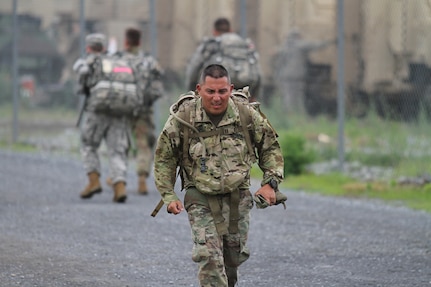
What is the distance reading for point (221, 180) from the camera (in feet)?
23.9

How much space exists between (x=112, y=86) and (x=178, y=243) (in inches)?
128

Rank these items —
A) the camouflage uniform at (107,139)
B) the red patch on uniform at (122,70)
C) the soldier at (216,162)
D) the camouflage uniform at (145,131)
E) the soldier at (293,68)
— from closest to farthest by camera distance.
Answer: the soldier at (216,162) → the red patch on uniform at (122,70) → the camouflage uniform at (107,139) → the camouflage uniform at (145,131) → the soldier at (293,68)

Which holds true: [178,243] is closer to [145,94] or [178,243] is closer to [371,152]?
[145,94]

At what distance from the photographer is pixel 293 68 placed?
62.1 ft

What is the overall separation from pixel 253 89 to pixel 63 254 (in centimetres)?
591

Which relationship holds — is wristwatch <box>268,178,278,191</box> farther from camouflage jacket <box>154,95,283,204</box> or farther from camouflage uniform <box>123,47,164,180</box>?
camouflage uniform <box>123,47,164,180</box>

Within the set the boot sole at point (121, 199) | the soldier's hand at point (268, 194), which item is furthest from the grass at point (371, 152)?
the soldier's hand at point (268, 194)

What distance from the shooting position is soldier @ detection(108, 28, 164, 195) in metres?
14.2

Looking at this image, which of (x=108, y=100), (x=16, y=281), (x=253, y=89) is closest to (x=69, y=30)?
(x=253, y=89)

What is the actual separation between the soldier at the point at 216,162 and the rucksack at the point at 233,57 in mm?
7645

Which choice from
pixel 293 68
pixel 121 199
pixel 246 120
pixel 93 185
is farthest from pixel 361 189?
pixel 246 120

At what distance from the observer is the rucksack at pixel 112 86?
1352 centimetres

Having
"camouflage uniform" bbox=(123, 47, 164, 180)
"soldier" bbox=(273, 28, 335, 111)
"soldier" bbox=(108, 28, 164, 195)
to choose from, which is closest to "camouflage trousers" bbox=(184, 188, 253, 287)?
"soldier" bbox=(108, 28, 164, 195)

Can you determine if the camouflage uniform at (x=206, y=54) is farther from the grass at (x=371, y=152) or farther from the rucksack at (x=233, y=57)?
the grass at (x=371, y=152)
